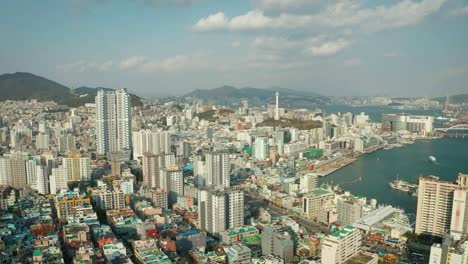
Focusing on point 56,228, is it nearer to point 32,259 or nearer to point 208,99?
point 32,259

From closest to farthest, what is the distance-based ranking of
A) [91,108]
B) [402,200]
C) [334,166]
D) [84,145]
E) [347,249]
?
[347,249]
[402,200]
[334,166]
[84,145]
[91,108]

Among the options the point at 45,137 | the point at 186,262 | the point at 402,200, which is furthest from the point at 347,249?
the point at 45,137

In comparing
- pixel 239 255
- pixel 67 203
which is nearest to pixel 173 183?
pixel 67 203

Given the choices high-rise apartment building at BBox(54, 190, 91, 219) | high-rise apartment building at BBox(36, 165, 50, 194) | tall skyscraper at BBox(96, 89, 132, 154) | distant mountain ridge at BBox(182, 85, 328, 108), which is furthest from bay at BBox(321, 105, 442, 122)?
high-rise apartment building at BBox(54, 190, 91, 219)

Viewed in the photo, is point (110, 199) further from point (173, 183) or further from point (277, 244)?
point (277, 244)

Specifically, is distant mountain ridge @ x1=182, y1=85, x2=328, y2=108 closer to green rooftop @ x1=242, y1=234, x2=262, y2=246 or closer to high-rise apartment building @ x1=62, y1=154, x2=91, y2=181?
high-rise apartment building @ x1=62, y1=154, x2=91, y2=181
